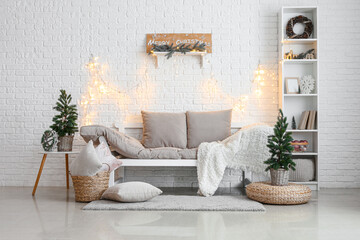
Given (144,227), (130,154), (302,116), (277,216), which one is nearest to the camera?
(144,227)

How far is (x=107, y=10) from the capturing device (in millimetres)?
5215

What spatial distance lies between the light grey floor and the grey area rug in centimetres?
11

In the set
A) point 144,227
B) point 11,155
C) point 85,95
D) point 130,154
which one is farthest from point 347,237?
point 11,155

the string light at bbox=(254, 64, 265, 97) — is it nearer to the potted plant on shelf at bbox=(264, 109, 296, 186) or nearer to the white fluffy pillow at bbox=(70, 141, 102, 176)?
the potted plant on shelf at bbox=(264, 109, 296, 186)

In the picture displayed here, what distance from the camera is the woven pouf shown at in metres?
3.75

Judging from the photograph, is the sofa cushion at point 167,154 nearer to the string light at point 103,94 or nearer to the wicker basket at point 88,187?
the wicker basket at point 88,187

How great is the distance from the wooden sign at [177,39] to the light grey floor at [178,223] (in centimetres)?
228

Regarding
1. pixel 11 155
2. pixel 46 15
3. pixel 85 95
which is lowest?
pixel 11 155

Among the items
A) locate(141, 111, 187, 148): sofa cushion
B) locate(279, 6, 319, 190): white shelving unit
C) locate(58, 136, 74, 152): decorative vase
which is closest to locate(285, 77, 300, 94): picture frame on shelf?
locate(279, 6, 319, 190): white shelving unit

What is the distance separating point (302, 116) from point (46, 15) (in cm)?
350

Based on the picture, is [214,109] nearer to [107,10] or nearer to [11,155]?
[107,10]

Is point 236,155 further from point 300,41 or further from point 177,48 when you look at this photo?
point 300,41

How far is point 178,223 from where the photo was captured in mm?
3018

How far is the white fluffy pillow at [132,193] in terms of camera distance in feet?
12.2
